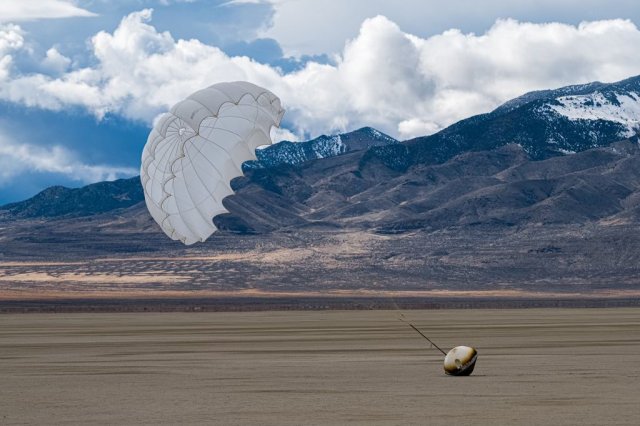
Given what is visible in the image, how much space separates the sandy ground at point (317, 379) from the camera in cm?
1919

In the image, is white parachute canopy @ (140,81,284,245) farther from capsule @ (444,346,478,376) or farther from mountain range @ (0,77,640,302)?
mountain range @ (0,77,640,302)

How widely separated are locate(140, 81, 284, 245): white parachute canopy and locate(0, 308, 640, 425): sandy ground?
14.7 feet

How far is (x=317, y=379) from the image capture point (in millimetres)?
25594

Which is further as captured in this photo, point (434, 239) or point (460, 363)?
point (434, 239)

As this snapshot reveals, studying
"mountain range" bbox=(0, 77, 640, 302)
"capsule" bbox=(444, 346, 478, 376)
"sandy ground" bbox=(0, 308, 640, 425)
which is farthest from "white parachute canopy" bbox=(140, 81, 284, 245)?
"mountain range" bbox=(0, 77, 640, 302)

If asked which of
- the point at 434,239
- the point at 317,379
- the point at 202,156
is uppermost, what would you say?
the point at 202,156

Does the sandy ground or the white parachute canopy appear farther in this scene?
the white parachute canopy

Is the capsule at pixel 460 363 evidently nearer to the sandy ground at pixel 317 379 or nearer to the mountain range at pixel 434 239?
the sandy ground at pixel 317 379

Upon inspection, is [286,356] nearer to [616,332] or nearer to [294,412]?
[294,412]

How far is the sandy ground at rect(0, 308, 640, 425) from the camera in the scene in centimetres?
1919

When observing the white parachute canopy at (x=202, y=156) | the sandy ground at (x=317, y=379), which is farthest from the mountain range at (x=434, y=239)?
the white parachute canopy at (x=202, y=156)

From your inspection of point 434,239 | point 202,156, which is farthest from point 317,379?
point 434,239

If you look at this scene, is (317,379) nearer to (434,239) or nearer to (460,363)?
(460,363)

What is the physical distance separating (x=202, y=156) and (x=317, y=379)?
15.8 metres
